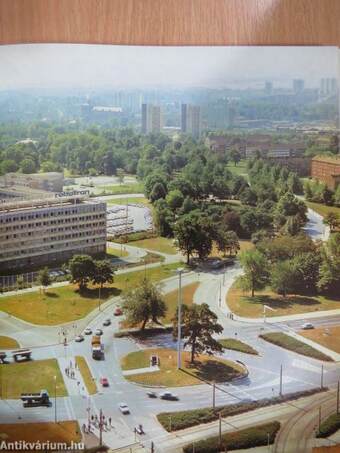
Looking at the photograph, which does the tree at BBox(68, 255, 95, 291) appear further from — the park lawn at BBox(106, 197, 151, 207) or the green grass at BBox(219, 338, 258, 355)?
the green grass at BBox(219, 338, 258, 355)

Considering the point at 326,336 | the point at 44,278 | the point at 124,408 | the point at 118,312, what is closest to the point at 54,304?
the point at 44,278

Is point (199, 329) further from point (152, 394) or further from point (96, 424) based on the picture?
point (96, 424)

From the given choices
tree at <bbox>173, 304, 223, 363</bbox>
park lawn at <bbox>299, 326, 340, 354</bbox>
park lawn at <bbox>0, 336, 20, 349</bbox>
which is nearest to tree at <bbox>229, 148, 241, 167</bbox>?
tree at <bbox>173, 304, 223, 363</bbox>

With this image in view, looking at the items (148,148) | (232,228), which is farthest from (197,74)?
(232,228)

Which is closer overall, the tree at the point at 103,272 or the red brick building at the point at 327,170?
the tree at the point at 103,272

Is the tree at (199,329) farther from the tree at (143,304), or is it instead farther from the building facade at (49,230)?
the building facade at (49,230)

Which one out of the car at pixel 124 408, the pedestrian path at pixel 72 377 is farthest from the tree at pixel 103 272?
the car at pixel 124 408
